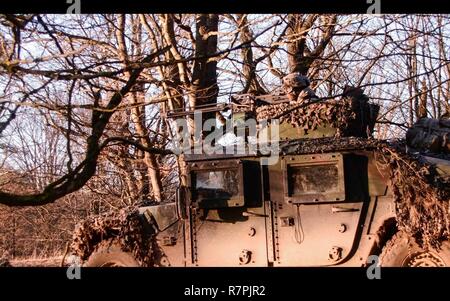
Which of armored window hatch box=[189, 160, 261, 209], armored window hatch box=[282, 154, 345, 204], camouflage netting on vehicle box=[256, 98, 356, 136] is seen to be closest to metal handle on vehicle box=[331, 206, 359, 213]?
armored window hatch box=[282, 154, 345, 204]

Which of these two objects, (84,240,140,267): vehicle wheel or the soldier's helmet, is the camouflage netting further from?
(84,240,140,267): vehicle wheel

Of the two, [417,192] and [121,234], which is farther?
[121,234]

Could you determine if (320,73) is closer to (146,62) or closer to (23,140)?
(23,140)

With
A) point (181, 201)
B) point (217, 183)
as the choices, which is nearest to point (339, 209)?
point (217, 183)

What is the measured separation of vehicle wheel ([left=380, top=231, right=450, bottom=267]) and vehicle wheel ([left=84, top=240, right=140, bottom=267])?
3330mm

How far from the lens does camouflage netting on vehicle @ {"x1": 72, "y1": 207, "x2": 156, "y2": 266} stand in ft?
30.6

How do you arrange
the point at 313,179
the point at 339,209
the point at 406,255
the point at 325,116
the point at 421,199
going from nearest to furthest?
the point at 421,199, the point at 406,255, the point at 339,209, the point at 313,179, the point at 325,116

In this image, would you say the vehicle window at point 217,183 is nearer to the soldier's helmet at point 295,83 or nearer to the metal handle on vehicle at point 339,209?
the metal handle on vehicle at point 339,209

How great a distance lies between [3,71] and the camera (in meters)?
5.52

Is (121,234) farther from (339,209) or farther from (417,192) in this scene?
(417,192)

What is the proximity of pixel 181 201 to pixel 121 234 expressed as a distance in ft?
3.27

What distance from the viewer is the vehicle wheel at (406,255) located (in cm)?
802

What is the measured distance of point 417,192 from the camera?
7898 millimetres
